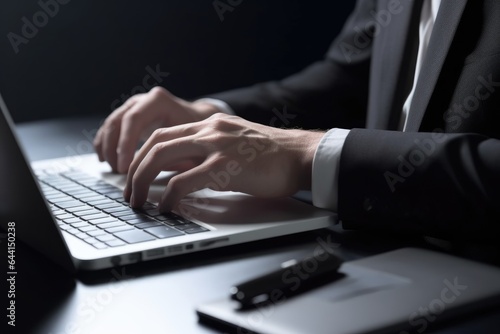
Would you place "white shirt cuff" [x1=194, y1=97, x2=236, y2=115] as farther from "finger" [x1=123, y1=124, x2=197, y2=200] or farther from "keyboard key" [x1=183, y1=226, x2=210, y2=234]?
"keyboard key" [x1=183, y1=226, x2=210, y2=234]

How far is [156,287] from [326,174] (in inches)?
11.1

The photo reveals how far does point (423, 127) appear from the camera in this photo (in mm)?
1157

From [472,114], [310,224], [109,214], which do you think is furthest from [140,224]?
[472,114]

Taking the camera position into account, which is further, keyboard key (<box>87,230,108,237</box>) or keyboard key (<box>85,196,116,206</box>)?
keyboard key (<box>85,196,116,206</box>)

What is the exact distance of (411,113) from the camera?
3.88 feet

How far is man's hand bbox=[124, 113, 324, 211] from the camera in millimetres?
897

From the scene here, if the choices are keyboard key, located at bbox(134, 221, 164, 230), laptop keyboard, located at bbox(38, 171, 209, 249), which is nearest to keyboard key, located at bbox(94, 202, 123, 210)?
Result: laptop keyboard, located at bbox(38, 171, 209, 249)

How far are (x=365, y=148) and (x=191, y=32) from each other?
1742 mm

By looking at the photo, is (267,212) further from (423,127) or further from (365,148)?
(423,127)

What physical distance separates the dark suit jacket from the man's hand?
71mm

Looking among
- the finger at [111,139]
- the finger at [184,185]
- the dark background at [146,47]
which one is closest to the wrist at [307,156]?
the finger at [184,185]

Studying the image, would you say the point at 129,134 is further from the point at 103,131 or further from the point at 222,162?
the point at 222,162

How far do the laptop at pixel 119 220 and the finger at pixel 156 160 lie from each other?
0.02m

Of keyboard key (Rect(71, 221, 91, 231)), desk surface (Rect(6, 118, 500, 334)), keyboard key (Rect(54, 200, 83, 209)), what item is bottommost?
desk surface (Rect(6, 118, 500, 334))
